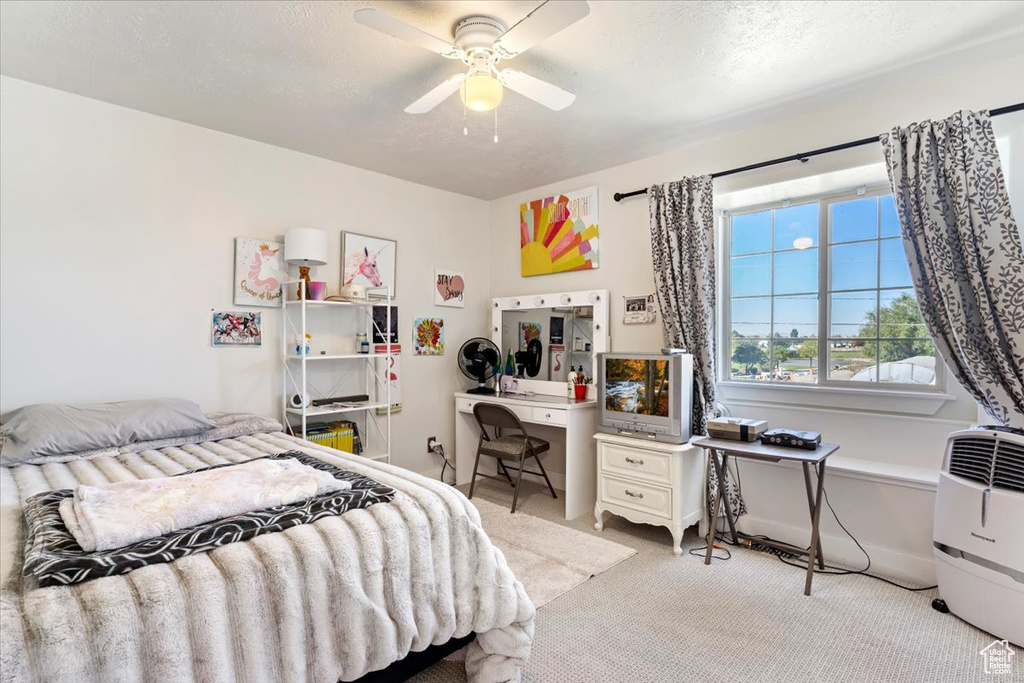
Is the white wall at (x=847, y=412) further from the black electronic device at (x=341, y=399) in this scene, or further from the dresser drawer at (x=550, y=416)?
the black electronic device at (x=341, y=399)

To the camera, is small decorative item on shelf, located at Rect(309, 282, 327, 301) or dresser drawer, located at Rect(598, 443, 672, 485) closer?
dresser drawer, located at Rect(598, 443, 672, 485)

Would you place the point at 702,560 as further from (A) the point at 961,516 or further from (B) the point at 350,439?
(B) the point at 350,439

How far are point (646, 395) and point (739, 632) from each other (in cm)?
132

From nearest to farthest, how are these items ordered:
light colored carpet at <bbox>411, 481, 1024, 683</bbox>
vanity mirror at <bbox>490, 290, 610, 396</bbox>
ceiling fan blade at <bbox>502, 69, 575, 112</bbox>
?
light colored carpet at <bbox>411, 481, 1024, 683</bbox> → ceiling fan blade at <bbox>502, 69, 575, 112</bbox> → vanity mirror at <bbox>490, 290, 610, 396</bbox>

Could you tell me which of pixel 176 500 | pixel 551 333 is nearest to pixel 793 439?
pixel 551 333

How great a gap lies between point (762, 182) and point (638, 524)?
228 cm

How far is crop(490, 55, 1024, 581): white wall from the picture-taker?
2433mm

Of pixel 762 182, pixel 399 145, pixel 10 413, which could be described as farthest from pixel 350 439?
pixel 762 182

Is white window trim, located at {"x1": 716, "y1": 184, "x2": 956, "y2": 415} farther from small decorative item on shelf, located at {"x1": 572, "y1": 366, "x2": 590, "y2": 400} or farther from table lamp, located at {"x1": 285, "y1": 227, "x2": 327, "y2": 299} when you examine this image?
table lamp, located at {"x1": 285, "y1": 227, "x2": 327, "y2": 299}

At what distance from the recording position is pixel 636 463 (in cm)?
299

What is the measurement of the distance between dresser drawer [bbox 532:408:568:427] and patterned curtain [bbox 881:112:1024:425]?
6.66 feet

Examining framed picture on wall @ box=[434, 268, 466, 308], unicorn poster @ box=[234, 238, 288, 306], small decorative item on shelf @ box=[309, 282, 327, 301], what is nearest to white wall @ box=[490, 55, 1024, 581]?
framed picture on wall @ box=[434, 268, 466, 308]

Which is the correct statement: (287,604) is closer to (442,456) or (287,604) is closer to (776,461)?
(776,461)

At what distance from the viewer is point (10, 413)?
2.34 meters
